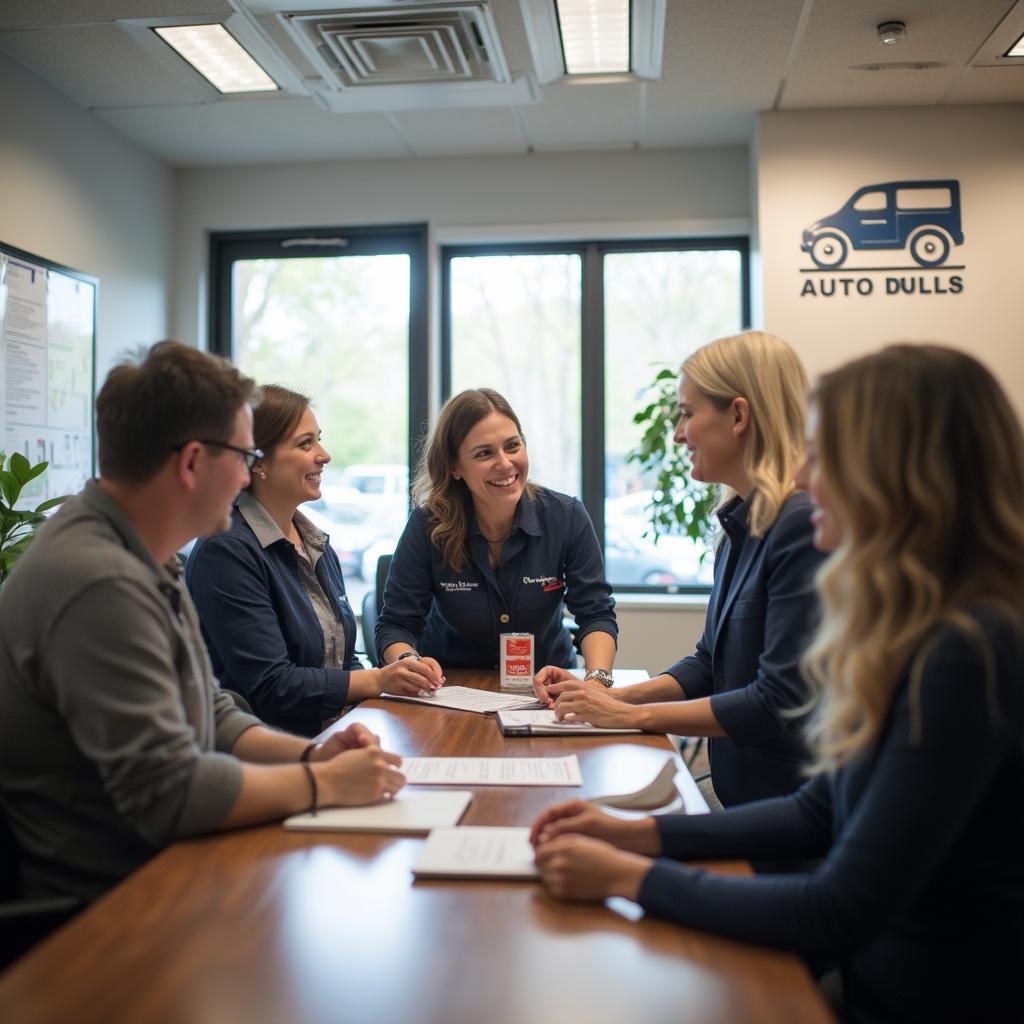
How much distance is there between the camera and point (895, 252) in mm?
4293

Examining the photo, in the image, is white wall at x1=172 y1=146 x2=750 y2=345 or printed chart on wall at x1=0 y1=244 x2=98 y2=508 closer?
printed chart on wall at x1=0 y1=244 x2=98 y2=508

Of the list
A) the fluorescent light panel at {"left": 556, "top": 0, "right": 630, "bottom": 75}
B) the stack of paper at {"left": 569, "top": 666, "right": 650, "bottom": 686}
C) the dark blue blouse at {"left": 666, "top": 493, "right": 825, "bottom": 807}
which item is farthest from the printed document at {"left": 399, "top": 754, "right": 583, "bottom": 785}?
the fluorescent light panel at {"left": 556, "top": 0, "right": 630, "bottom": 75}

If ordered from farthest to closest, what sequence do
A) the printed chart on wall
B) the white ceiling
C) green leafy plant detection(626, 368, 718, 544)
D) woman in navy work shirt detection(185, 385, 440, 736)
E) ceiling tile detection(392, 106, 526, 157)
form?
green leafy plant detection(626, 368, 718, 544)
ceiling tile detection(392, 106, 526, 157)
the printed chart on wall
the white ceiling
woman in navy work shirt detection(185, 385, 440, 736)

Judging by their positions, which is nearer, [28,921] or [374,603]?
[28,921]

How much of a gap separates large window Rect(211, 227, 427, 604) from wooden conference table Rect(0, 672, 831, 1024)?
13.3 ft

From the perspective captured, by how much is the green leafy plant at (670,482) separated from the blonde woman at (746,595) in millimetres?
2483

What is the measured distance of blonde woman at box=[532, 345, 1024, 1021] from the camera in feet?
3.09

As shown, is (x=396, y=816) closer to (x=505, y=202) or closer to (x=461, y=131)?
(x=461, y=131)

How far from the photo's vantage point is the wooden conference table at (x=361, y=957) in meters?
→ 0.83

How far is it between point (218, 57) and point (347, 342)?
172 cm

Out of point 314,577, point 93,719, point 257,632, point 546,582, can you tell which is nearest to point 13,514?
point 314,577

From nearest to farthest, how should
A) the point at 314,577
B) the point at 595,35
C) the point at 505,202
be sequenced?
1. the point at 314,577
2. the point at 595,35
3. the point at 505,202

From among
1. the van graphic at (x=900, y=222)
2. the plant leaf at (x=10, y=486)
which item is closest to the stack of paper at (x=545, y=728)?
the plant leaf at (x=10, y=486)

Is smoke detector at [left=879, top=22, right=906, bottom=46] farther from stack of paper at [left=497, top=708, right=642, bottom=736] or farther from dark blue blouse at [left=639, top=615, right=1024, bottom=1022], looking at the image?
dark blue blouse at [left=639, top=615, right=1024, bottom=1022]
